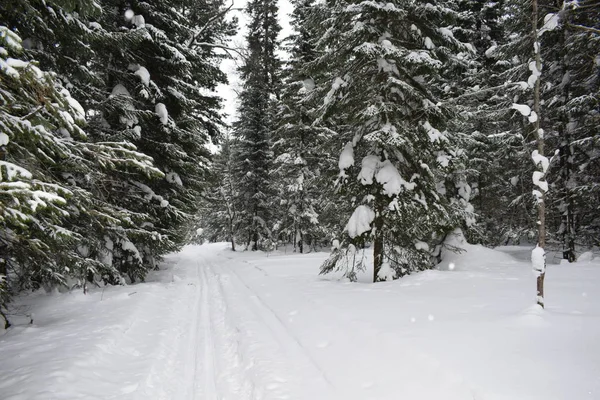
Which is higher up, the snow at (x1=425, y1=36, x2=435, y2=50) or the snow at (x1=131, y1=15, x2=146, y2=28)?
the snow at (x1=131, y1=15, x2=146, y2=28)

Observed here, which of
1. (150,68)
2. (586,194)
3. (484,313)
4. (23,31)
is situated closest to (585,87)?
(586,194)

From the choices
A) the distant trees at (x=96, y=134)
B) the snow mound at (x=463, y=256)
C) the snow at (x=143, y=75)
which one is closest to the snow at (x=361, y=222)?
the distant trees at (x=96, y=134)

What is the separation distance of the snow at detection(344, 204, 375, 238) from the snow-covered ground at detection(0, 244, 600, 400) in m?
1.74

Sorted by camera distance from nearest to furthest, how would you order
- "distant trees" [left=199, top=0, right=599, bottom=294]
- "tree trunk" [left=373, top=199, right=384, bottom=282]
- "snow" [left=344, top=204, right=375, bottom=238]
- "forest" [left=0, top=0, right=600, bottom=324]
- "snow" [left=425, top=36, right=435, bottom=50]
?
"forest" [left=0, top=0, right=600, bottom=324], "distant trees" [left=199, top=0, right=599, bottom=294], "snow" [left=344, top=204, right=375, bottom=238], "tree trunk" [left=373, top=199, right=384, bottom=282], "snow" [left=425, top=36, right=435, bottom=50]

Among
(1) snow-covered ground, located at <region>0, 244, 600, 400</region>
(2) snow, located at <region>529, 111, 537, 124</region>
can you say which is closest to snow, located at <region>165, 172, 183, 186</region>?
(1) snow-covered ground, located at <region>0, 244, 600, 400</region>

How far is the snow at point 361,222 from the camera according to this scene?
9438 mm

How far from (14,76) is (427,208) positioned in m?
9.74

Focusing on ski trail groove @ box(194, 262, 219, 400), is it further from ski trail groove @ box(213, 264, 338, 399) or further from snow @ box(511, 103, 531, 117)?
snow @ box(511, 103, 531, 117)

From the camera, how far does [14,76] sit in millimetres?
3336

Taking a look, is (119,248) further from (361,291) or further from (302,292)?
Answer: (361,291)

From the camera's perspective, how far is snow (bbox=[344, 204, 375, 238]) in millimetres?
9438

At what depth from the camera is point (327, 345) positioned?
19.1ft

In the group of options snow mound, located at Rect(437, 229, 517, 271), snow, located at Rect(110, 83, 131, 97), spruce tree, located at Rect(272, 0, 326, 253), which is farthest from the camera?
spruce tree, located at Rect(272, 0, 326, 253)

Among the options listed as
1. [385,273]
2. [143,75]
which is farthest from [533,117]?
[143,75]
